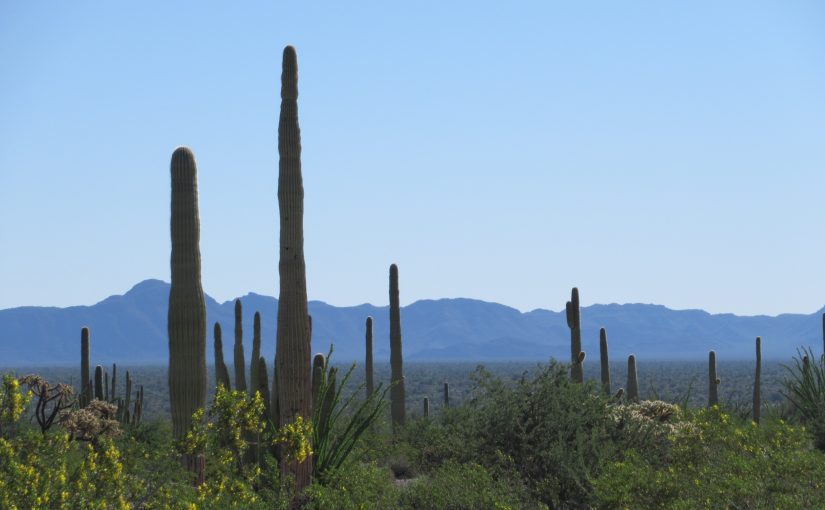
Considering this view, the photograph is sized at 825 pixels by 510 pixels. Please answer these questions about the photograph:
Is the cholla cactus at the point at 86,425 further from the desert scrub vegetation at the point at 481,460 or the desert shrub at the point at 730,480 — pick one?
the desert shrub at the point at 730,480

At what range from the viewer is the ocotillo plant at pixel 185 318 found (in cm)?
1245

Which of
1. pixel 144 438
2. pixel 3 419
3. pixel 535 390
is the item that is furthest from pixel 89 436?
pixel 144 438

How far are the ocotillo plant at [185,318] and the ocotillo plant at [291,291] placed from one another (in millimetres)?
974

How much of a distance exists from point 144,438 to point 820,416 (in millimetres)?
13832

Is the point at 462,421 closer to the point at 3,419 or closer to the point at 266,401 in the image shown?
the point at 266,401

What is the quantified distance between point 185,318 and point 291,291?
1313 mm

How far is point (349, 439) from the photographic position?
520 inches

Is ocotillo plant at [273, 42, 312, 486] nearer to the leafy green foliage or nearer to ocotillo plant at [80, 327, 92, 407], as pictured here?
the leafy green foliage

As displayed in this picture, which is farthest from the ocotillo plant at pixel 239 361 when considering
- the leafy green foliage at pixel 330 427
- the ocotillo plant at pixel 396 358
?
the leafy green foliage at pixel 330 427

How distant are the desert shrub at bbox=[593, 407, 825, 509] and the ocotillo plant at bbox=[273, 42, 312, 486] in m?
3.52

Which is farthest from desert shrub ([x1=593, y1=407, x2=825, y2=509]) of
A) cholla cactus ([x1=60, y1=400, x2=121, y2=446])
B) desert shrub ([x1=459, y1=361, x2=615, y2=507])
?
cholla cactus ([x1=60, y1=400, x2=121, y2=446])

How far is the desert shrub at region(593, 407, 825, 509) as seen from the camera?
9.94 m

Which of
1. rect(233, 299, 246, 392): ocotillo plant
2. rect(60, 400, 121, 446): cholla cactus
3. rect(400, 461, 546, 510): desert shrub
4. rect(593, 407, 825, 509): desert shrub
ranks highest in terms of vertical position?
rect(233, 299, 246, 392): ocotillo plant

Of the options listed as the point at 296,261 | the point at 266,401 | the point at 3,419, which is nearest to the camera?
the point at 3,419
